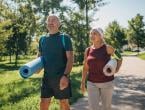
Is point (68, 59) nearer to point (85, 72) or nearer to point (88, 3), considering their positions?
point (85, 72)

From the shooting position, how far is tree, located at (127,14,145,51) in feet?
248

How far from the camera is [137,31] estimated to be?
7638 centimetres

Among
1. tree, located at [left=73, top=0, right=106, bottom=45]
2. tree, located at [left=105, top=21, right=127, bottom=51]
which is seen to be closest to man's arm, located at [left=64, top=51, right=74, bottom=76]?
tree, located at [left=73, top=0, right=106, bottom=45]

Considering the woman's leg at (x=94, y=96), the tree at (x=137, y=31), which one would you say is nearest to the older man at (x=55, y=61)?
the woman's leg at (x=94, y=96)

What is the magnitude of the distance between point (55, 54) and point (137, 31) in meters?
71.8

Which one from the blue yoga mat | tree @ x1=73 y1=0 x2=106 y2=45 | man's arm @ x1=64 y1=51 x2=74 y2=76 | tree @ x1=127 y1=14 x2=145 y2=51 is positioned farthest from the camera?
tree @ x1=127 y1=14 x2=145 y2=51

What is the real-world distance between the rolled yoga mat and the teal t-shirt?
69cm

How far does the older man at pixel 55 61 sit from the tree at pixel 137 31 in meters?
70.6

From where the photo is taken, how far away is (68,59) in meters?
6.10

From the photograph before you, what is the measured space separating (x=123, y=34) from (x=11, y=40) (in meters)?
48.3

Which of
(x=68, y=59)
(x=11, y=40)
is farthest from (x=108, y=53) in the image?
(x=11, y=40)

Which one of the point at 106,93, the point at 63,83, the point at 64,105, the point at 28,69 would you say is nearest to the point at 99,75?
the point at 106,93

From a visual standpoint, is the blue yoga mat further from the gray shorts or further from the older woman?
the older woman

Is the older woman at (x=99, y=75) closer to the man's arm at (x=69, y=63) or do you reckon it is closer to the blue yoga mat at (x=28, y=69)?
the man's arm at (x=69, y=63)
